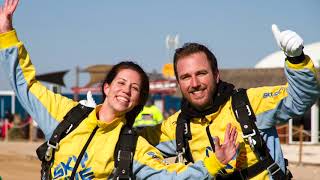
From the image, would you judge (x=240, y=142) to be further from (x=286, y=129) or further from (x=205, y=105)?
(x=286, y=129)

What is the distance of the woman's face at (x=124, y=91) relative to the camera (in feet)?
12.2

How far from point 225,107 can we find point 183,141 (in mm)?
364

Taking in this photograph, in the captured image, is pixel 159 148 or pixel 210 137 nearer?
pixel 210 137

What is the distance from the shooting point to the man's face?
3760mm

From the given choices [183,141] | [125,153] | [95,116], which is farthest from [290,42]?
[95,116]

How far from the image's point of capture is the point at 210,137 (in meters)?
3.81

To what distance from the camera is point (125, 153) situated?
140 inches

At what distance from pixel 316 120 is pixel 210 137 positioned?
1828 cm

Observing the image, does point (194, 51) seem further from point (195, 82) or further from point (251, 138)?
point (251, 138)

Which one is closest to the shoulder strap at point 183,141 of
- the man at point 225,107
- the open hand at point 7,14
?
the man at point 225,107

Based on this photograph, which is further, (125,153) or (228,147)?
(125,153)

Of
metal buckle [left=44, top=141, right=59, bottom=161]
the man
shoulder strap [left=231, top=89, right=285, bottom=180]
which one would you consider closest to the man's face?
the man

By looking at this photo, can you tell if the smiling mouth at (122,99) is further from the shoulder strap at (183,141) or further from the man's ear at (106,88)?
the shoulder strap at (183,141)

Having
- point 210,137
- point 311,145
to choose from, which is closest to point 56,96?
point 210,137
